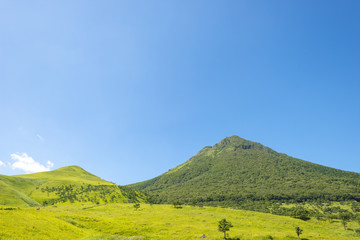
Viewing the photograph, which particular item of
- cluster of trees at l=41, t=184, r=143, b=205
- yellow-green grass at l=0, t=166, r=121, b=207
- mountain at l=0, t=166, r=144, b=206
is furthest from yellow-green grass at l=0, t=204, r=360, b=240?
mountain at l=0, t=166, r=144, b=206

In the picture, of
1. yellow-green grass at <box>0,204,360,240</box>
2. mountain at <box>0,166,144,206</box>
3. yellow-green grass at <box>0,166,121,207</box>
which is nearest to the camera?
yellow-green grass at <box>0,204,360,240</box>

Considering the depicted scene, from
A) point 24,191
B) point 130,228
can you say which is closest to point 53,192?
point 24,191

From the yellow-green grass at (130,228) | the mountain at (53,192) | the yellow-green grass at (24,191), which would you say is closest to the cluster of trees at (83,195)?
the mountain at (53,192)

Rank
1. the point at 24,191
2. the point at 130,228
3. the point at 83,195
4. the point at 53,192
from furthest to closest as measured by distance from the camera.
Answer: the point at 53,192 → the point at 83,195 → the point at 24,191 → the point at 130,228

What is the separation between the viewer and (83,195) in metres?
162

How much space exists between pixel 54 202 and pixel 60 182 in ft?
212

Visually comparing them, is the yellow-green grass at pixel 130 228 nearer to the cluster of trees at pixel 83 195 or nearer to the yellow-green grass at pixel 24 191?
the cluster of trees at pixel 83 195

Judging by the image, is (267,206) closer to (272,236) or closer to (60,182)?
(272,236)

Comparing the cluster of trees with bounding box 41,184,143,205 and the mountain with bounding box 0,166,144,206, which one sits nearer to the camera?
the mountain with bounding box 0,166,144,206

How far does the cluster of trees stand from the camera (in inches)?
5888

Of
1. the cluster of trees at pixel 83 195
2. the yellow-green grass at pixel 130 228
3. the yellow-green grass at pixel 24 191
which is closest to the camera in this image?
the yellow-green grass at pixel 130 228

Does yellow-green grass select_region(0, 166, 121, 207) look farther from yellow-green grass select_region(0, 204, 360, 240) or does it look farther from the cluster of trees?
yellow-green grass select_region(0, 204, 360, 240)

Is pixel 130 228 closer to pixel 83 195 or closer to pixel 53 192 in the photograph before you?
pixel 83 195

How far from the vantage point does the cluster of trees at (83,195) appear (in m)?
150
